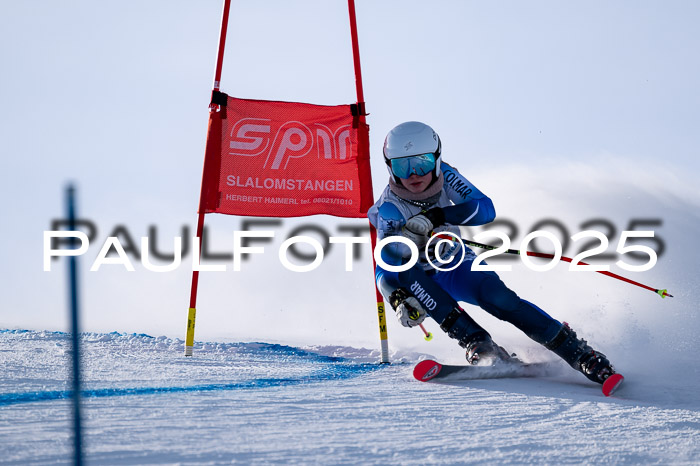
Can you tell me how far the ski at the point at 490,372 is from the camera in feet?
11.3

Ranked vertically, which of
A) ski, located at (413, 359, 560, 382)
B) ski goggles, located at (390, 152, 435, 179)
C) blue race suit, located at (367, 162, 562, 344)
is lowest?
ski, located at (413, 359, 560, 382)

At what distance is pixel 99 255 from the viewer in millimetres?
5062

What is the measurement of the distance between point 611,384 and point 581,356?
0.30 meters

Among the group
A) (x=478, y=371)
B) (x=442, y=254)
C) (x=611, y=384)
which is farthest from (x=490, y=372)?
(x=442, y=254)

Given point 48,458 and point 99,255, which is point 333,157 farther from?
point 48,458

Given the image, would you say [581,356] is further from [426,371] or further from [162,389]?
[162,389]

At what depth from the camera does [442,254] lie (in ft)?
13.9

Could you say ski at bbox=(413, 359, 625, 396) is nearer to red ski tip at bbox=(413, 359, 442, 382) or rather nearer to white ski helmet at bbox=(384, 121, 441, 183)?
red ski tip at bbox=(413, 359, 442, 382)

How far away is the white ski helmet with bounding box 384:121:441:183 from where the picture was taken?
13.3 ft

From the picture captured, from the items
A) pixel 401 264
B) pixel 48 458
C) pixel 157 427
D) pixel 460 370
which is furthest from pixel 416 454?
pixel 401 264

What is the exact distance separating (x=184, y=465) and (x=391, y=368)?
2.46 metres

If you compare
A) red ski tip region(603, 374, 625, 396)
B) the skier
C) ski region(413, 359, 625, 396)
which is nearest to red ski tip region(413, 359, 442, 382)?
ski region(413, 359, 625, 396)

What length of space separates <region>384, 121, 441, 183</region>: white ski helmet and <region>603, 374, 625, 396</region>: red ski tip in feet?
4.63

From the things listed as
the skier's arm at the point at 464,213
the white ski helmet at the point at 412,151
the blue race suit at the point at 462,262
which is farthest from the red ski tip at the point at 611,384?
the white ski helmet at the point at 412,151
